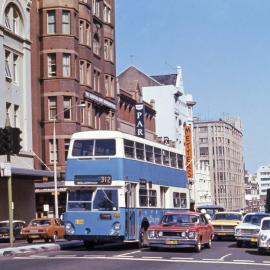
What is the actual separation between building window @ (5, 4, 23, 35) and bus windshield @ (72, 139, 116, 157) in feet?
70.4

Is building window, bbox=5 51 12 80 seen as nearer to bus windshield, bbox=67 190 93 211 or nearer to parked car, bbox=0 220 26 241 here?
parked car, bbox=0 220 26 241

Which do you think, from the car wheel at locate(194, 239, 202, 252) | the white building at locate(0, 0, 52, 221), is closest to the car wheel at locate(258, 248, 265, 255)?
the car wheel at locate(194, 239, 202, 252)

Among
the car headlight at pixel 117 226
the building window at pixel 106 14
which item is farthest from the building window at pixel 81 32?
the car headlight at pixel 117 226

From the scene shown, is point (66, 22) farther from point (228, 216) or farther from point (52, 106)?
point (228, 216)

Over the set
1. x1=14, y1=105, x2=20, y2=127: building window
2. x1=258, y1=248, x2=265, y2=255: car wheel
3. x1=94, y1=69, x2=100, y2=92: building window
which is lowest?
x1=258, y1=248, x2=265, y2=255: car wheel

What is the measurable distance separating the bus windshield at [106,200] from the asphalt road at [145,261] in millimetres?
1777

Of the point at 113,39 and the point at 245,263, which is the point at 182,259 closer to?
the point at 245,263

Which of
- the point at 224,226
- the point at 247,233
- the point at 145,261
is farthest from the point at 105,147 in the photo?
the point at 224,226

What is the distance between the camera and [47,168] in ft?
171

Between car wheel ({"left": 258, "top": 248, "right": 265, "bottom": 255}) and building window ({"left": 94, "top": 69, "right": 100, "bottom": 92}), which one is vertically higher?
building window ({"left": 94, "top": 69, "right": 100, "bottom": 92})

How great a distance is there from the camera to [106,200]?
25.7 metres

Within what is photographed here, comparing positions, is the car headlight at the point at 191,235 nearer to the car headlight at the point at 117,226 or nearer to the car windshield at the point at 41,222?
the car headlight at the point at 117,226

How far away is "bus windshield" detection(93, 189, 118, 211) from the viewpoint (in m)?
25.6

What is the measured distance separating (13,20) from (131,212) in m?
24.4
